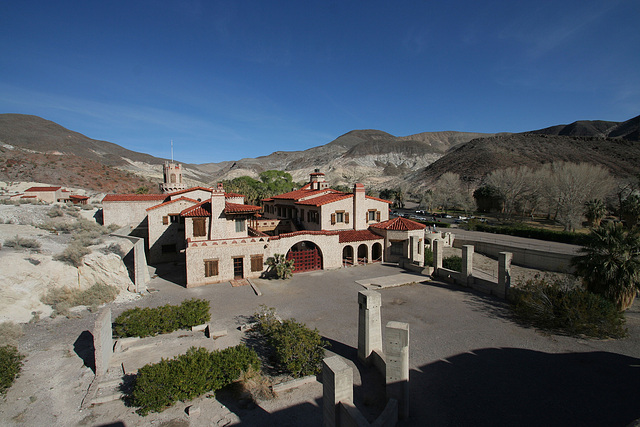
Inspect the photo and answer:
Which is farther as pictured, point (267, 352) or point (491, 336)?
point (491, 336)

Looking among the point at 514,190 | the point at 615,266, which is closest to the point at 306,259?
the point at 615,266

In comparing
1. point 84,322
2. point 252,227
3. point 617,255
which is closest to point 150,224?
point 252,227

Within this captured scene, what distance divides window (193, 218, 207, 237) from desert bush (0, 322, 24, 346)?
1147 cm

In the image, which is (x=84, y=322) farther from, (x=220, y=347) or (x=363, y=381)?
(x=363, y=381)

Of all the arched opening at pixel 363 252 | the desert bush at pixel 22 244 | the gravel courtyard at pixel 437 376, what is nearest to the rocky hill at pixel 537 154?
the arched opening at pixel 363 252

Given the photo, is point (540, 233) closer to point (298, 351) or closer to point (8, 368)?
point (298, 351)

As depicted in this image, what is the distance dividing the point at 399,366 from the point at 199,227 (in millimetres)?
19352

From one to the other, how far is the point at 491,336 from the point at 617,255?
28.4ft

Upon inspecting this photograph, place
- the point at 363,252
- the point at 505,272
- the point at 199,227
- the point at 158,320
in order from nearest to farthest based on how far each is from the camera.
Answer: the point at 158,320 < the point at 505,272 < the point at 199,227 < the point at 363,252

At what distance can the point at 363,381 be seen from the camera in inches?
427

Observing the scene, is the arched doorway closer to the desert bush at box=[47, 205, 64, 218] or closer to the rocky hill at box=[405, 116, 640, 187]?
the desert bush at box=[47, 205, 64, 218]

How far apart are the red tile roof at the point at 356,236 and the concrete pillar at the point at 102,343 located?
18520 mm

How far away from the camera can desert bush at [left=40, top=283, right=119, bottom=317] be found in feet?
52.6

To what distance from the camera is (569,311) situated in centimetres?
1459
